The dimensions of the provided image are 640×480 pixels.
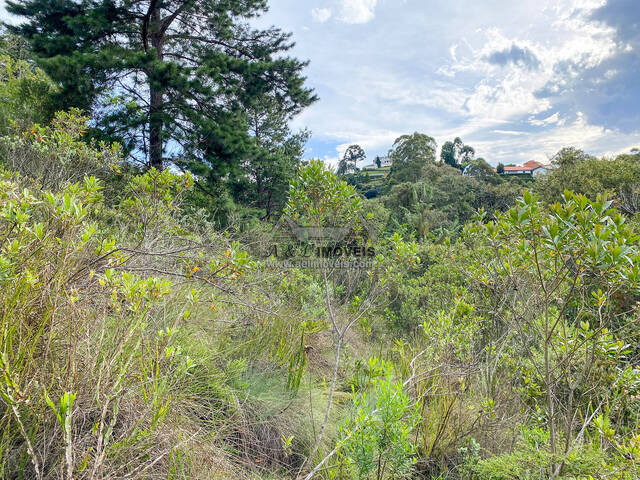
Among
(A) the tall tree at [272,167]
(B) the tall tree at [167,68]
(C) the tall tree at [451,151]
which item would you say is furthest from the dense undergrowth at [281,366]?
(C) the tall tree at [451,151]

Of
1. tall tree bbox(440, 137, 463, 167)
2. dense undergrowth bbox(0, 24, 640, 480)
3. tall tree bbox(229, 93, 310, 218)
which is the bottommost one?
dense undergrowth bbox(0, 24, 640, 480)

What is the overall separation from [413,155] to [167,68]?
79.5ft

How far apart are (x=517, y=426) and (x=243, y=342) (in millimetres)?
2454

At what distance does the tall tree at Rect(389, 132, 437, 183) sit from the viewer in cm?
2748

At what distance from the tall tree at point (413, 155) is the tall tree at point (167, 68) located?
762 inches

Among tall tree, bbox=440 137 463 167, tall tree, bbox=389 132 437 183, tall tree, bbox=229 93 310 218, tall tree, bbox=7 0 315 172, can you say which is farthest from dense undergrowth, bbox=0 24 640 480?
tall tree, bbox=440 137 463 167

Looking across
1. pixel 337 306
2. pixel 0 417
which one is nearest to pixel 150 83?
pixel 337 306

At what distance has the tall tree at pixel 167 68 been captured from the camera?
25.0ft

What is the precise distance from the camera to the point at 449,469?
87.1 inches

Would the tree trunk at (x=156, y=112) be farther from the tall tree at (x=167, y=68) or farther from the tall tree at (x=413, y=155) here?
the tall tree at (x=413, y=155)

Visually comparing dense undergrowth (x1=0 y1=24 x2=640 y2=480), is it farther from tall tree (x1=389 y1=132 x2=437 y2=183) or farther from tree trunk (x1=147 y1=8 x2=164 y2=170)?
tall tree (x1=389 y1=132 x2=437 y2=183)

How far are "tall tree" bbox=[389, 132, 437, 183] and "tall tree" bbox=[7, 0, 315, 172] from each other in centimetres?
1935

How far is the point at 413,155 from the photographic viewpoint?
91.9 feet

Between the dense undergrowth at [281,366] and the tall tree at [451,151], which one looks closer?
the dense undergrowth at [281,366]
